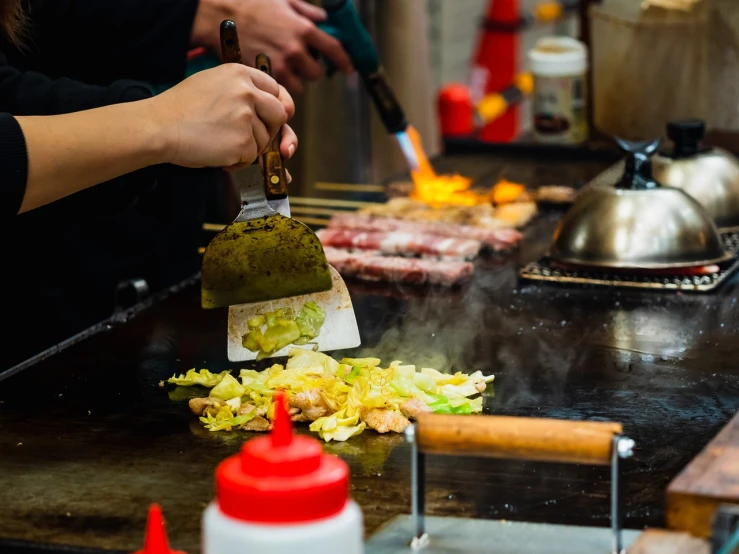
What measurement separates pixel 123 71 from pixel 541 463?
1.79m

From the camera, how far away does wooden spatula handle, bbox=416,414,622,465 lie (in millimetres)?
1312

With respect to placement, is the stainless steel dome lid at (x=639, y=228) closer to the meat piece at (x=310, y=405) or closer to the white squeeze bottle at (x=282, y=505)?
the meat piece at (x=310, y=405)

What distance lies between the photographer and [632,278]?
9.02 ft

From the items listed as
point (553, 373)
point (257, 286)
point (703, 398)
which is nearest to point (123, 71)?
point (257, 286)

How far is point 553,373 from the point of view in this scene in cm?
218

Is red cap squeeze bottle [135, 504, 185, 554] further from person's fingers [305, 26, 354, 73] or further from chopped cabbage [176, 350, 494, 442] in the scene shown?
person's fingers [305, 26, 354, 73]

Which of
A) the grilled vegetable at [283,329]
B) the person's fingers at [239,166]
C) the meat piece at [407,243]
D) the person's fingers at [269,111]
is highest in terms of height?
the person's fingers at [269,111]

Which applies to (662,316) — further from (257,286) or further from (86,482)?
(86,482)

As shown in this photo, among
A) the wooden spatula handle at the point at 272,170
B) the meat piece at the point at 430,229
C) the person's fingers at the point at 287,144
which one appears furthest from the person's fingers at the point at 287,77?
the wooden spatula handle at the point at 272,170

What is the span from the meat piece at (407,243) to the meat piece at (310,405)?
112 cm

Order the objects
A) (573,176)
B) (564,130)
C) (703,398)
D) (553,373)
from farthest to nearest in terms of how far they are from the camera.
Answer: (564,130) < (573,176) < (553,373) < (703,398)

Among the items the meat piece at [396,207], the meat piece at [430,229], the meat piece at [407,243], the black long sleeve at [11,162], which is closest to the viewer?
the black long sleeve at [11,162]

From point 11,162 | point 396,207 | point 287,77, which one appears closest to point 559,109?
point 396,207

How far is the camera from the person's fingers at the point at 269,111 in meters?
2.02
